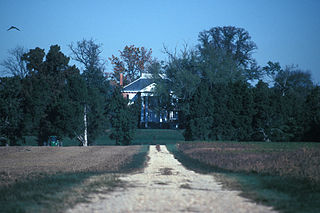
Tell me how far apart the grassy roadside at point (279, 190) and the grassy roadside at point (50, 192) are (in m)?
3.96

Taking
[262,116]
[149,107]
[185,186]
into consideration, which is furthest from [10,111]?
[185,186]

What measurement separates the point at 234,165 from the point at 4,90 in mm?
26334

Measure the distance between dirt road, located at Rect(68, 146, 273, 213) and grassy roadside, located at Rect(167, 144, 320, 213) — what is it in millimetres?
439

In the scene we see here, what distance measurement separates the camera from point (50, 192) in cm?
1194

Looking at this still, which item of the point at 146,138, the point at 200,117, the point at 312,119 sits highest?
the point at 200,117

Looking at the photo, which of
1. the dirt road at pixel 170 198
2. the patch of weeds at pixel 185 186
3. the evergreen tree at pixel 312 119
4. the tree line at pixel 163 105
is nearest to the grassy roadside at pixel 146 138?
the tree line at pixel 163 105

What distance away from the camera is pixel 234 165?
20.2 m

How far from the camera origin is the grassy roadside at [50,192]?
10.1 meters

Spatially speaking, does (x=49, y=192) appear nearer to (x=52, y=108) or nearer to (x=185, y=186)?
(x=185, y=186)

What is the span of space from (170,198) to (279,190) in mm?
3652

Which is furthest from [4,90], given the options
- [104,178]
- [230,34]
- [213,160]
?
[230,34]

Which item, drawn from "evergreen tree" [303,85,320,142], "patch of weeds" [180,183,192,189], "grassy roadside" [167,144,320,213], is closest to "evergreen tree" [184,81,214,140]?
"evergreen tree" [303,85,320,142]

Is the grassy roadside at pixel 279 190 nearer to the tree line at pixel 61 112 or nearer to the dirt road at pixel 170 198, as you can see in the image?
the dirt road at pixel 170 198

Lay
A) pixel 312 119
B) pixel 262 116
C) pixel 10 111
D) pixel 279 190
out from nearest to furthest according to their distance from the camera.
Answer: pixel 279 190
pixel 10 111
pixel 312 119
pixel 262 116
